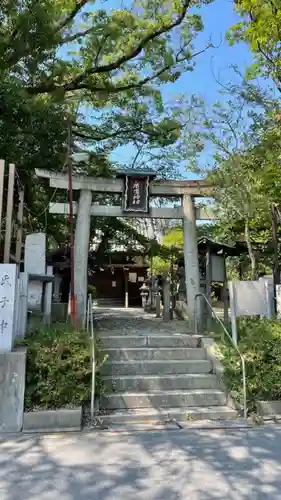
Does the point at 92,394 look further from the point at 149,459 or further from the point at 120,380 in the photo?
the point at 149,459

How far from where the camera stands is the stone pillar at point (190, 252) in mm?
9633

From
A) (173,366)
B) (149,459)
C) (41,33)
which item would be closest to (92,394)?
(149,459)

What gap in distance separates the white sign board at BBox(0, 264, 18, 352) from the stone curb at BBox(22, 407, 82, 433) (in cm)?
96

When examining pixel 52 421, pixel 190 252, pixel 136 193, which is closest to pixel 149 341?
pixel 52 421

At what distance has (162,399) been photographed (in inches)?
245

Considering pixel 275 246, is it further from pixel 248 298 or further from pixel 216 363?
pixel 216 363

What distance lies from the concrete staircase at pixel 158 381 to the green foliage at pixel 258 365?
1.27 feet

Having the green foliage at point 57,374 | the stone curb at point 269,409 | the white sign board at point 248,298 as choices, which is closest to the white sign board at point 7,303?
the green foliage at point 57,374

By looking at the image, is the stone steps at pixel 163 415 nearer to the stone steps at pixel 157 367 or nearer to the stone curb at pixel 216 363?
the stone curb at pixel 216 363

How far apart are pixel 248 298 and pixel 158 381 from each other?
2131mm

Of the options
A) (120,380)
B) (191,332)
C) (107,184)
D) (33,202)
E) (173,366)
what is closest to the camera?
(120,380)

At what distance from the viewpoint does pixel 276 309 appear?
7891mm

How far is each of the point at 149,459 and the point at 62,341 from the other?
7.12 ft

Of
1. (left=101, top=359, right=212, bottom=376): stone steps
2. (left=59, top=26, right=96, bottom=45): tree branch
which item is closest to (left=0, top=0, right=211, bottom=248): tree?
(left=59, top=26, right=96, bottom=45): tree branch
